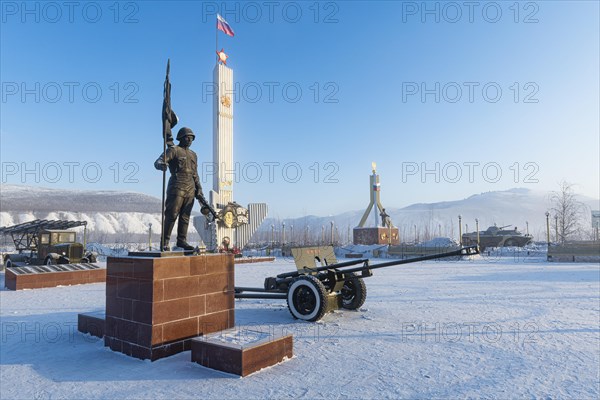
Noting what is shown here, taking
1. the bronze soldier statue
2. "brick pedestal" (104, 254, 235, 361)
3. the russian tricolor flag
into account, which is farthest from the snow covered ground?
the russian tricolor flag

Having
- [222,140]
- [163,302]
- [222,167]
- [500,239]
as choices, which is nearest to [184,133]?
[163,302]

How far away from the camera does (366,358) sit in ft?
14.9

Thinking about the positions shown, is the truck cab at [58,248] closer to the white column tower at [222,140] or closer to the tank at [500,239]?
the white column tower at [222,140]

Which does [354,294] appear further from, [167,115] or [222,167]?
[222,167]

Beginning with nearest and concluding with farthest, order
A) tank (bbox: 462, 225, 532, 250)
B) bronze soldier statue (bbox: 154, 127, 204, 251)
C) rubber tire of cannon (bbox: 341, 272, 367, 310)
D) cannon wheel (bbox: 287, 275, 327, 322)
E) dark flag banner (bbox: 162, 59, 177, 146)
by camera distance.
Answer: dark flag banner (bbox: 162, 59, 177, 146), bronze soldier statue (bbox: 154, 127, 204, 251), cannon wheel (bbox: 287, 275, 327, 322), rubber tire of cannon (bbox: 341, 272, 367, 310), tank (bbox: 462, 225, 532, 250)

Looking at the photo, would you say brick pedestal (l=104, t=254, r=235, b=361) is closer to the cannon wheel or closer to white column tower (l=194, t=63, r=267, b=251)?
the cannon wheel

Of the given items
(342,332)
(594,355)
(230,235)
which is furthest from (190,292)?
(230,235)

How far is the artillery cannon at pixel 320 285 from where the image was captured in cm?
644

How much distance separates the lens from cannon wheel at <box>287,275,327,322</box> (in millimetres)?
6406

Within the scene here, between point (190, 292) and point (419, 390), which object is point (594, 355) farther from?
point (190, 292)

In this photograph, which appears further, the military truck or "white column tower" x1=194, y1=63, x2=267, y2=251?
"white column tower" x1=194, y1=63, x2=267, y2=251

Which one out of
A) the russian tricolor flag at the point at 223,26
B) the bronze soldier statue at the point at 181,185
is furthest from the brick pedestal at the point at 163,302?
the russian tricolor flag at the point at 223,26

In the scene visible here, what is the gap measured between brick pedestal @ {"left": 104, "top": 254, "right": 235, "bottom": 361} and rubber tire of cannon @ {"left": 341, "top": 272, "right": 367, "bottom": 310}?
2975 millimetres

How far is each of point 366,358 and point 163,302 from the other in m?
2.51
